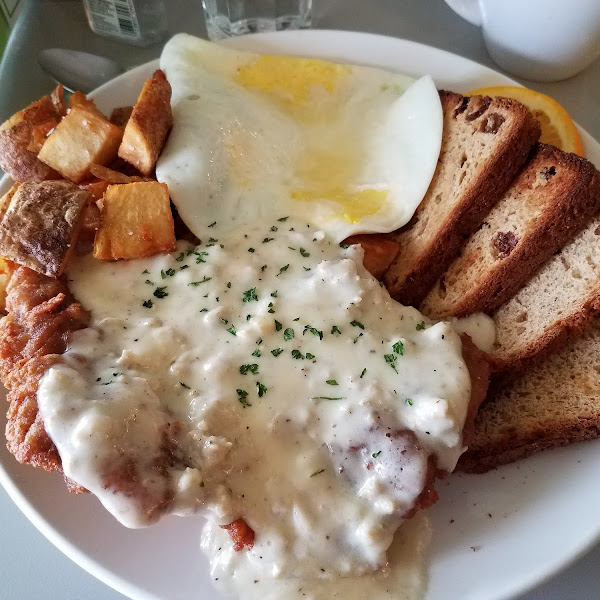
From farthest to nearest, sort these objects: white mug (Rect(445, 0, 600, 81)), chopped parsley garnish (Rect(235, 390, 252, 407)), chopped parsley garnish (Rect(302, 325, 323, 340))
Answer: white mug (Rect(445, 0, 600, 81)) < chopped parsley garnish (Rect(302, 325, 323, 340)) < chopped parsley garnish (Rect(235, 390, 252, 407))

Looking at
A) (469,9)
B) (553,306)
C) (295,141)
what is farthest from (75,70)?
(553,306)

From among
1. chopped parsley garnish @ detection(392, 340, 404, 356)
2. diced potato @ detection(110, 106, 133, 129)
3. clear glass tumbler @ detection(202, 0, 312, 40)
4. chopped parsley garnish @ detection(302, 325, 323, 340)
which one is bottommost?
chopped parsley garnish @ detection(302, 325, 323, 340)

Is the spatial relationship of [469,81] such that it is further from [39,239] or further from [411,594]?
[411,594]

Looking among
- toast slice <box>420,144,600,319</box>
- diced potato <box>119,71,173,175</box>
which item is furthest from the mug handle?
diced potato <box>119,71,173,175</box>

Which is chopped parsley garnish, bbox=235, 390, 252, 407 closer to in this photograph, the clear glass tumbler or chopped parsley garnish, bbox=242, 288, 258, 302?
chopped parsley garnish, bbox=242, 288, 258, 302

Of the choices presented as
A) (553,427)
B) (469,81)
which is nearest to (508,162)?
(469,81)

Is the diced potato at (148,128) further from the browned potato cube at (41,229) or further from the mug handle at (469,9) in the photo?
the mug handle at (469,9)

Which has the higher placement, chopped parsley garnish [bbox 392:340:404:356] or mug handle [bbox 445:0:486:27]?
mug handle [bbox 445:0:486:27]
